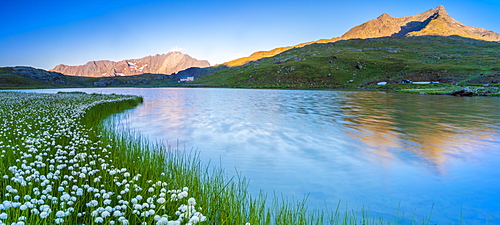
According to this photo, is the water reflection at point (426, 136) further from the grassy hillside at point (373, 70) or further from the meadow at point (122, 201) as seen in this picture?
the grassy hillside at point (373, 70)

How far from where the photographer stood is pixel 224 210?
590 centimetres

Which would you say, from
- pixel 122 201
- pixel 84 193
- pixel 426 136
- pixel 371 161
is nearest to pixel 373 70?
pixel 426 136

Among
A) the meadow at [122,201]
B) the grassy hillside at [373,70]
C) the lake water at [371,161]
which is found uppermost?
the grassy hillside at [373,70]

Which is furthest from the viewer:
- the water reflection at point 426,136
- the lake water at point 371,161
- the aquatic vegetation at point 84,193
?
the water reflection at point 426,136

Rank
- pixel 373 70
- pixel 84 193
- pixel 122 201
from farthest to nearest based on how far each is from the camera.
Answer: pixel 373 70 < pixel 84 193 < pixel 122 201

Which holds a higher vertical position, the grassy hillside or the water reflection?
the grassy hillside

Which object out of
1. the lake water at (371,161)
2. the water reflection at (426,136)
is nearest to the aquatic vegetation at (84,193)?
the lake water at (371,161)

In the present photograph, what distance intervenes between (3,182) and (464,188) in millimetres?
13561

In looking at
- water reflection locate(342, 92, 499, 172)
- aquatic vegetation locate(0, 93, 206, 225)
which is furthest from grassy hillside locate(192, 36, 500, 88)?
aquatic vegetation locate(0, 93, 206, 225)

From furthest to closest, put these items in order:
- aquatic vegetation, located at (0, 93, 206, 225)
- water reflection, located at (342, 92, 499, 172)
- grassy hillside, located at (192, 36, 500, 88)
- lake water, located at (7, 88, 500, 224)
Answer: grassy hillside, located at (192, 36, 500, 88) → water reflection, located at (342, 92, 499, 172) → lake water, located at (7, 88, 500, 224) → aquatic vegetation, located at (0, 93, 206, 225)

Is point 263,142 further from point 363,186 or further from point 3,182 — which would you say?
point 3,182

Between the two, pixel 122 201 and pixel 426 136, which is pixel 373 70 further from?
pixel 122 201

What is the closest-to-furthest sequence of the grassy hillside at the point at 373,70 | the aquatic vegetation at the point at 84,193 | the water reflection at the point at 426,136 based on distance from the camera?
1. the aquatic vegetation at the point at 84,193
2. the water reflection at the point at 426,136
3. the grassy hillside at the point at 373,70

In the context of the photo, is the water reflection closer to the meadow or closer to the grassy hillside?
the meadow
